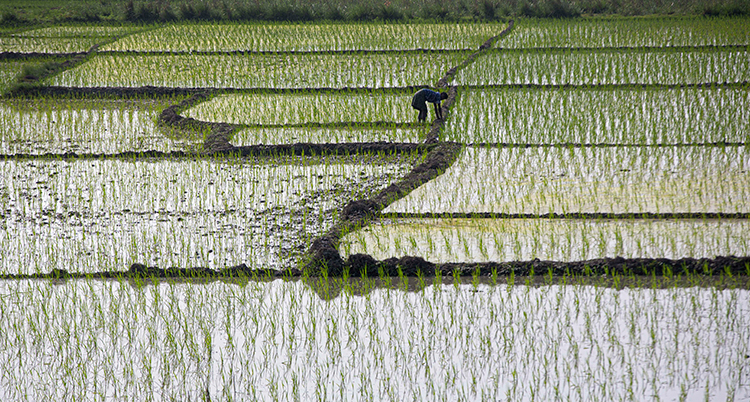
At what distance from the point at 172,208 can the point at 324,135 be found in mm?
2123

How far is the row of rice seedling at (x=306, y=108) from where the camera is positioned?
7621 mm

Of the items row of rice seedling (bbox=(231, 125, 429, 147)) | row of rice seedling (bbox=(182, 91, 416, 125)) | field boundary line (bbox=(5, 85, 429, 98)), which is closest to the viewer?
row of rice seedling (bbox=(231, 125, 429, 147))

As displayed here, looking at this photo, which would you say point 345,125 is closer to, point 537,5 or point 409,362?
point 409,362

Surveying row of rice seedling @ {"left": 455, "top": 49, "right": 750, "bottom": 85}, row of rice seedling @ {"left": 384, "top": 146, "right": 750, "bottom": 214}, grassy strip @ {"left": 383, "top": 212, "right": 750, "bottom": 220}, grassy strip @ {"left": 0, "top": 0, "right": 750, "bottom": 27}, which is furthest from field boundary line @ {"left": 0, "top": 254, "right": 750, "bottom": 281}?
grassy strip @ {"left": 0, "top": 0, "right": 750, "bottom": 27}

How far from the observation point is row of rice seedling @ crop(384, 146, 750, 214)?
4.80 metres

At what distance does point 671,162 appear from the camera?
5582 mm

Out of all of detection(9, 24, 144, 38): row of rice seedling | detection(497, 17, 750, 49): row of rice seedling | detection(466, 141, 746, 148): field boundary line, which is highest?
detection(9, 24, 144, 38): row of rice seedling

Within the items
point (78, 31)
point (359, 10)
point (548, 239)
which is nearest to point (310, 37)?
point (359, 10)

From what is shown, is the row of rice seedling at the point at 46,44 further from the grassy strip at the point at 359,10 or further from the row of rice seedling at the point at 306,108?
the row of rice seedling at the point at 306,108

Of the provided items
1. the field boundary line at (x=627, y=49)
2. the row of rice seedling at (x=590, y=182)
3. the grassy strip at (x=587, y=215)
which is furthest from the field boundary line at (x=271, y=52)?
the grassy strip at (x=587, y=215)

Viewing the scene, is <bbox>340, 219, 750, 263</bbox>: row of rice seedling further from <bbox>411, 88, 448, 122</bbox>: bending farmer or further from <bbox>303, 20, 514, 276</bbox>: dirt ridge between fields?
<bbox>411, 88, 448, 122</bbox>: bending farmer

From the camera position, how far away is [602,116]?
693 cm

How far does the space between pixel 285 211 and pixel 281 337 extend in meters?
1.77

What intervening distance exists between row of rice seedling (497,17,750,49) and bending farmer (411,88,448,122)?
4155mm
